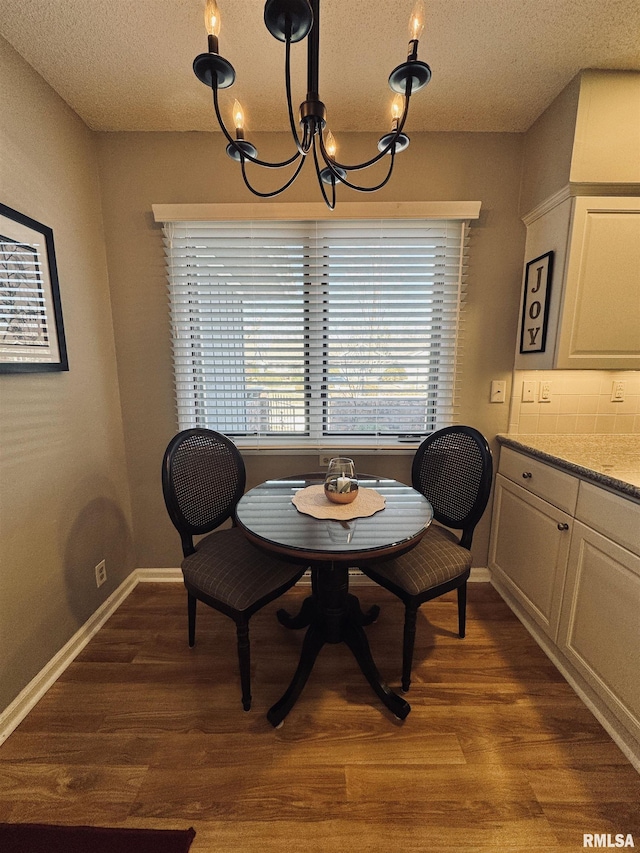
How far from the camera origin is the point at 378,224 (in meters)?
1.80

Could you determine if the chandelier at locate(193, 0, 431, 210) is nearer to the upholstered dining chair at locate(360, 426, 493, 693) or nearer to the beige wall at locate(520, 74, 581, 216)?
the beige wall at locate(520, 74, 581, 216)

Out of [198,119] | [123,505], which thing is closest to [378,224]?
[198,119]

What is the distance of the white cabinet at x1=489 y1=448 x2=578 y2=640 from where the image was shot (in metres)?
1.48

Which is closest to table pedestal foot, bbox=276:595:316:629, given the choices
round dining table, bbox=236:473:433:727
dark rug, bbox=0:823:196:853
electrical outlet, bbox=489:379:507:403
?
round dining table, bbox=236:473:433:727

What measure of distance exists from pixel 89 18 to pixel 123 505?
2164 mm

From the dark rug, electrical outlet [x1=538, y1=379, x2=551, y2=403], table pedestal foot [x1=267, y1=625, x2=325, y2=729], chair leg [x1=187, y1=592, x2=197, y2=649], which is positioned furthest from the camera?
electrical outlet [x1=538, y1=379, x2=551, y2=403]

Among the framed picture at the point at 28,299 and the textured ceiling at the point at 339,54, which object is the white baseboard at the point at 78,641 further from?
the textured ceiling at the point at 339,54

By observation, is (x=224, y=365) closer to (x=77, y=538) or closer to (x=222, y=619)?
(x=77, y=538)

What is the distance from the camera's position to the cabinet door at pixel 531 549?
1.49 metres

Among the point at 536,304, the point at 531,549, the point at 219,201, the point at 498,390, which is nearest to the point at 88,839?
the point at 531,549

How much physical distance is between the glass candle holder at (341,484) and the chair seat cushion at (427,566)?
0.29 meters

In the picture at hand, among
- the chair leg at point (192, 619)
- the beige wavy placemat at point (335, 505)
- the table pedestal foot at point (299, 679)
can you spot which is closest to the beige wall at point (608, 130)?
the beige wavy placemat at point (335, 505)

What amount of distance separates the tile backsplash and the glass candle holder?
1.23 metres

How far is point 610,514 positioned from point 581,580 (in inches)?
13.1
